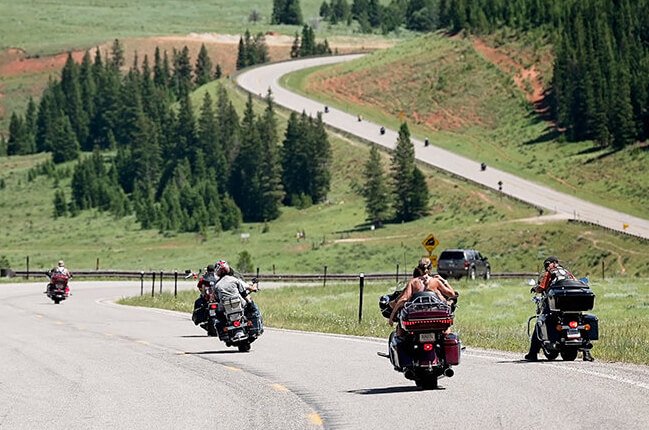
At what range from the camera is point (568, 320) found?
2167 centimetres

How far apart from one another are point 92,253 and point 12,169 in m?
73.7

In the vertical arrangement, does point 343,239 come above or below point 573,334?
below

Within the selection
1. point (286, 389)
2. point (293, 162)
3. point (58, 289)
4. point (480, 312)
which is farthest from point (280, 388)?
point (293, 162)

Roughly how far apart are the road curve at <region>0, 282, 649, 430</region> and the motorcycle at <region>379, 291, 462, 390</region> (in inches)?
10.1

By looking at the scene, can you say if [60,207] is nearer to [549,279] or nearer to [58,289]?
[58,289]

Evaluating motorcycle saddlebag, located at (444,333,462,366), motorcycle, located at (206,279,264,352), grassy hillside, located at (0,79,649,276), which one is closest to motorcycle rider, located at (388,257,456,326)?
motorcycle saddlebag, located at (444,333,462,366)

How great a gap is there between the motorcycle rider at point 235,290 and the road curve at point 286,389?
0.64 meters

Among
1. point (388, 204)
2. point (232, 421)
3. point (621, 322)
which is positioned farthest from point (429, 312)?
point (388, 204)

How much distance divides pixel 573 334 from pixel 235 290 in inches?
276

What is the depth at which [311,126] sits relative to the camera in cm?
14238

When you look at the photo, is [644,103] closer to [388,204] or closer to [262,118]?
[388,204]

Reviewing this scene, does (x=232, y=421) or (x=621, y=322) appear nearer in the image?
(x=232, y=421)

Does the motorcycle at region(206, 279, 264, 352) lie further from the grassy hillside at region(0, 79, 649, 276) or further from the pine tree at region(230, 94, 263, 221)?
the pine tree at region(230, 94, 263, 221)

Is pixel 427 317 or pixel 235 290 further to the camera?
pixel 235 290
